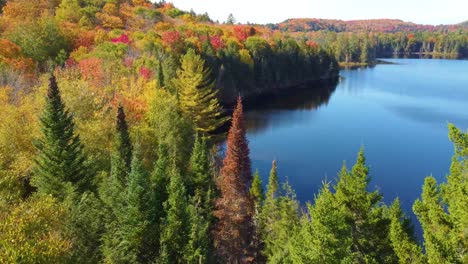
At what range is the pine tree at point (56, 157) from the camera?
2725cm

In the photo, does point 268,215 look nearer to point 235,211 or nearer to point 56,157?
point 235,211

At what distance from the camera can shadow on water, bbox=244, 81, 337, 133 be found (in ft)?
253

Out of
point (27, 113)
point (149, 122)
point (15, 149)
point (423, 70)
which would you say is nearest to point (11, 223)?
point (15, 149)

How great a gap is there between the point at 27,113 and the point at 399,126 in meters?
62.3

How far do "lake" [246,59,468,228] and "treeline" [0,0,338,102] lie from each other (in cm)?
1142

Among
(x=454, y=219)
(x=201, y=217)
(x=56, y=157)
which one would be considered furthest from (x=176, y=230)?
(x=454, y=219)

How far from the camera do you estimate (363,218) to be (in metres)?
19.0

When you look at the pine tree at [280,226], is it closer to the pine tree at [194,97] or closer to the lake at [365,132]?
the lake at [365,132]

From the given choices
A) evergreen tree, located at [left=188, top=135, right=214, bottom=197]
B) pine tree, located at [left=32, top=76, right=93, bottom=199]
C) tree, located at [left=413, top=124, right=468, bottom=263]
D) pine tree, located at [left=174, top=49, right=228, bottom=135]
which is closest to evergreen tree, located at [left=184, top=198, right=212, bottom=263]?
evergreen tree, located at [left=188, top=135, right=214, bottom=197]

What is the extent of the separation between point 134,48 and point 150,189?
4584 centimetres

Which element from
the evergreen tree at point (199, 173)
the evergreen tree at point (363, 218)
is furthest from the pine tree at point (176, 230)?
the evergreen tree at point (363, 218)

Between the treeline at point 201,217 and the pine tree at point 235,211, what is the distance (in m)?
0.08

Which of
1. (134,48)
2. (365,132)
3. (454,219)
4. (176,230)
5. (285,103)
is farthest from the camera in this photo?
(285,103)

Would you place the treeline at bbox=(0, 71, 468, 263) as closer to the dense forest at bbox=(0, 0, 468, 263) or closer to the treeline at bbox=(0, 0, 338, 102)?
the dense forest at bbox=(0, 0, 468, 263)
